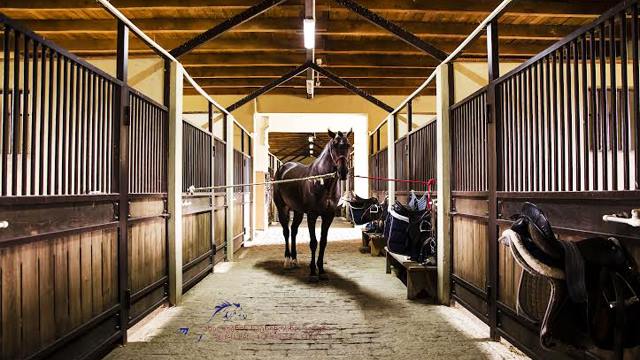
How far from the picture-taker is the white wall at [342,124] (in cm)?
871

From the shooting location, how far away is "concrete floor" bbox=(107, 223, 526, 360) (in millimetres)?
2168

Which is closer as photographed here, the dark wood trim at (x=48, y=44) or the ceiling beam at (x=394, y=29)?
the dark wood trim at (x=48, y=44)

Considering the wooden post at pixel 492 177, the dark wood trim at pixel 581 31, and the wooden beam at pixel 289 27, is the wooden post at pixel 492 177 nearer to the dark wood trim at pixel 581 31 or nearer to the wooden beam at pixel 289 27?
the dark wood trim at pixel 581 31

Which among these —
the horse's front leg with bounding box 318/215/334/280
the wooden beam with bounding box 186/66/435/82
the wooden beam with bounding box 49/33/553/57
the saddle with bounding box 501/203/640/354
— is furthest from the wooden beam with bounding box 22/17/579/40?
the saddle with bounding box 501/203/640/354

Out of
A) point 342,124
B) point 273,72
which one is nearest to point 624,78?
point 273,72

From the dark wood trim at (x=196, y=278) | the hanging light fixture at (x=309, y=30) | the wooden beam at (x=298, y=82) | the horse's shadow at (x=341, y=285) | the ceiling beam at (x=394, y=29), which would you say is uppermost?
the wooden beam at (x=298, y=82)

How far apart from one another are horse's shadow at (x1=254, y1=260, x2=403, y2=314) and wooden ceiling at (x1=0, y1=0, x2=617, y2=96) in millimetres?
2918

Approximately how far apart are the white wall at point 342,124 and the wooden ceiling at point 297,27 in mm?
2076

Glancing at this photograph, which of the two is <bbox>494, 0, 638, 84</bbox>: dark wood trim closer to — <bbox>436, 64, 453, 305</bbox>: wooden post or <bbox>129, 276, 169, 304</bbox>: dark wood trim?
<bbox>436, 64, 453, 305</bbox>: wooden post

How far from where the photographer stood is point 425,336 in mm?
2396

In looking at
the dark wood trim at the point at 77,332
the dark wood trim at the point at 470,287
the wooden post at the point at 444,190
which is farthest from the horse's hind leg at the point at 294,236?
the dark wood trim at the point at 77,332

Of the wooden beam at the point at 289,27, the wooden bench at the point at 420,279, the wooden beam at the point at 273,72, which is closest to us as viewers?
the wooden bench at the point at 420,279

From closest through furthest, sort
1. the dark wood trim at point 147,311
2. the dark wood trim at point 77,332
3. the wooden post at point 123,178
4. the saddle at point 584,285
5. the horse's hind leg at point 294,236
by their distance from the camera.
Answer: the saddle at point 584,285, the dark wood trim at point 77,332, the wooden post at point 123,178, the dark wood trim at point 147,311, the horse's hind leg at point 294,236

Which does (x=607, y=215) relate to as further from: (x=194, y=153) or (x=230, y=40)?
(x=230, y=40)
